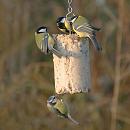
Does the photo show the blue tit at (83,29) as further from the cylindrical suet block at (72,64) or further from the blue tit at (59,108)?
the blue tit at (59,108)

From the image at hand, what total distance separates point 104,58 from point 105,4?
59 cm

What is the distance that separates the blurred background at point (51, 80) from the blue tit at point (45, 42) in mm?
2055

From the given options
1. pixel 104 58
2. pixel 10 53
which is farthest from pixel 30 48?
pixel 104 58

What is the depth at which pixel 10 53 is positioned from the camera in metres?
6.70

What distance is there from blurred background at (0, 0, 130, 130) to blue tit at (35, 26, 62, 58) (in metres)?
2.05

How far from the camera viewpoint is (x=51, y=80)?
20.4ft

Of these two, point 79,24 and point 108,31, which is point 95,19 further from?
point 79,24

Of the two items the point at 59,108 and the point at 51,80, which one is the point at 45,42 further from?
the point at 51,80

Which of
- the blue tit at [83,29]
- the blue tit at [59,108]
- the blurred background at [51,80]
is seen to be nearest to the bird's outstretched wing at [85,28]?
the blue tit at [83,29]

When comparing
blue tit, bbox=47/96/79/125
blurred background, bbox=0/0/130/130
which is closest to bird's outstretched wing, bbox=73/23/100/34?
blue tit, bbox=47/96/79/125

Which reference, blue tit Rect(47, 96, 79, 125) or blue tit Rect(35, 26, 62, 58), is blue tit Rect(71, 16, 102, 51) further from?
blue tit Rect(47, 96, 79, 125)

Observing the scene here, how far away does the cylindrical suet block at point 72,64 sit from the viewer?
10.6 ft

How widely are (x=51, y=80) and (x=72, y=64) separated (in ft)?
9.75

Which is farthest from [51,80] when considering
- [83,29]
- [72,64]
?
[83,29]
